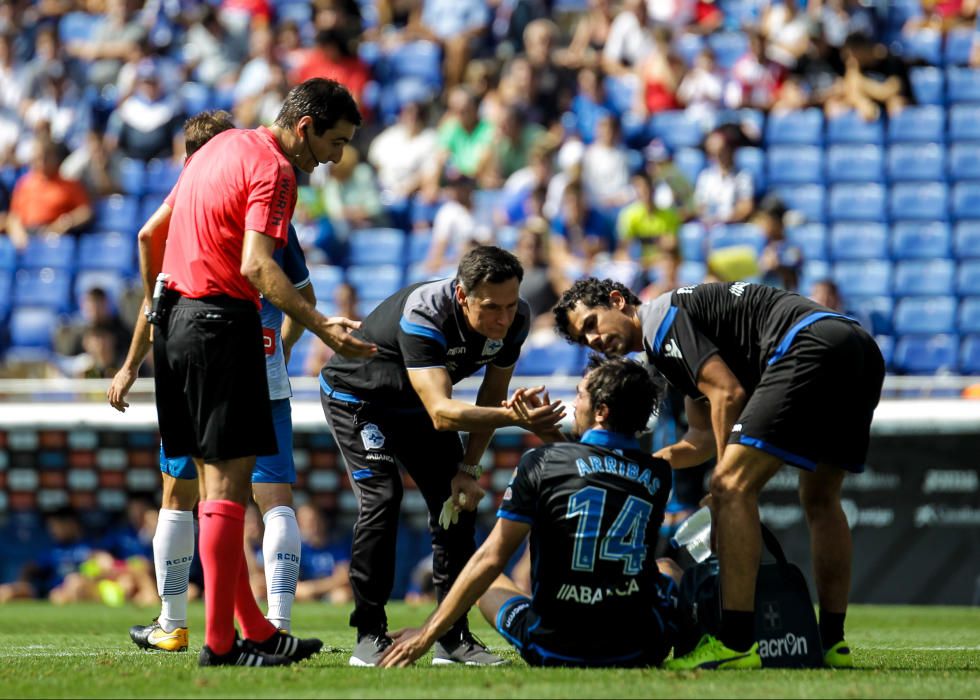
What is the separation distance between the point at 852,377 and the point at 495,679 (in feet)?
6.29

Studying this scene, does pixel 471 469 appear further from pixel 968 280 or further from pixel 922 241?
pixel 922 241

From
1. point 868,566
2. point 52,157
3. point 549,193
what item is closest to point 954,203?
point 549,193

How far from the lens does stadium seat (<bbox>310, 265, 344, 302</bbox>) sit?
14.8m

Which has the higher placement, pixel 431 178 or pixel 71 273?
pixel 431 178

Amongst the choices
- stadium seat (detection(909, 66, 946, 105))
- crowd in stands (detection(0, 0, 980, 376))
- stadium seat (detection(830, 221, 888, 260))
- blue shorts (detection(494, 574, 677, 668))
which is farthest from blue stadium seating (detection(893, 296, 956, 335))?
blue shorts (detection(494, 574, 677, 668))

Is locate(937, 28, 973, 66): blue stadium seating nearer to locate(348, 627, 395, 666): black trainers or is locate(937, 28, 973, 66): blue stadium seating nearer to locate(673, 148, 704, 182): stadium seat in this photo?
locate(673, 148, 704, 182): stadium seat

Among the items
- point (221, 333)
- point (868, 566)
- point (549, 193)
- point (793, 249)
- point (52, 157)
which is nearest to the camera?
point (221, 333)

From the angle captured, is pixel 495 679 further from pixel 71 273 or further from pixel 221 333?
pixel 71 273

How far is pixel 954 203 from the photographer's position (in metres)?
15.1

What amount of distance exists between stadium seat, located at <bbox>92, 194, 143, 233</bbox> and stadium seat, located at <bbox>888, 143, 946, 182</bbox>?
8224 mm

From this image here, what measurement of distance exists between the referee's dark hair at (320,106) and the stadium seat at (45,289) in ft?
34.2

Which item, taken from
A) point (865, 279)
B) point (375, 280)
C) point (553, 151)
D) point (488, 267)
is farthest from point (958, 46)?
point (488, 267)

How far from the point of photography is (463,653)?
6.18m

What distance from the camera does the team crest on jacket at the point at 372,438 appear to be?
6.43m
